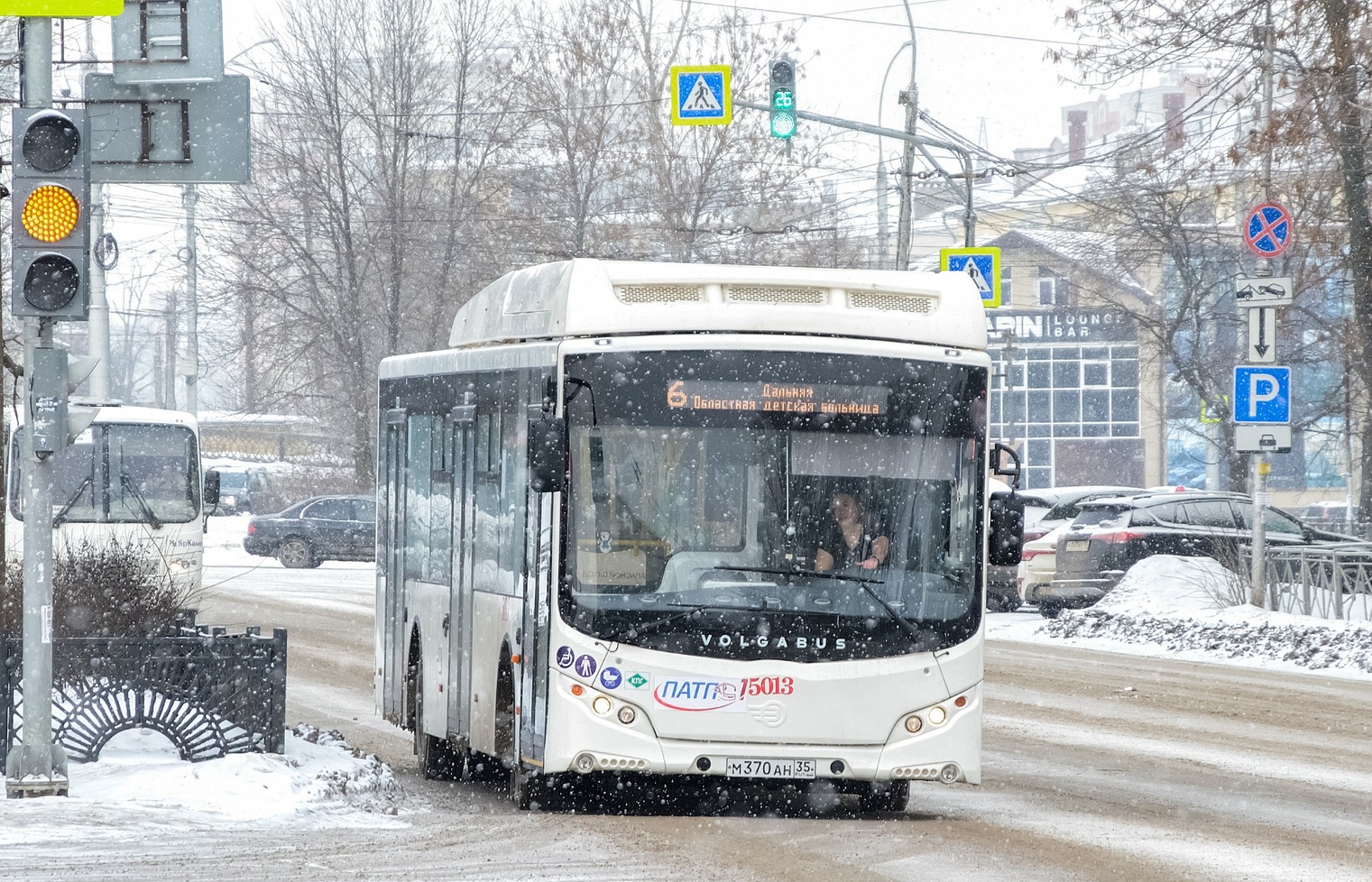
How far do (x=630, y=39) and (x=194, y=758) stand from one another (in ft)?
131

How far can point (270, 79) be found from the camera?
1767 inches

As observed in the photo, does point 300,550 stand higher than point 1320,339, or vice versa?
point 1320,339

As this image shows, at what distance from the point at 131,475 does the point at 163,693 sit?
44.4 ft

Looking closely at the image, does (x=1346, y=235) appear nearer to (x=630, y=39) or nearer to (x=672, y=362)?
(x=672, y=362)

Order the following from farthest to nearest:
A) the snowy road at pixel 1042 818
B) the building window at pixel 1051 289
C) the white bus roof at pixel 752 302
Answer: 1. the building window at pixel 1051 289
2. the white bus roof at pixel 752 302
3. the snowy road at pixel 1042 818

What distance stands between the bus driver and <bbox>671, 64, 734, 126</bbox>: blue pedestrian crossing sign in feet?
54.8

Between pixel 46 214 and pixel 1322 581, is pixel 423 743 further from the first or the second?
pixel 1322 581

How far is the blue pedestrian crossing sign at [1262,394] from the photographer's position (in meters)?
21.6

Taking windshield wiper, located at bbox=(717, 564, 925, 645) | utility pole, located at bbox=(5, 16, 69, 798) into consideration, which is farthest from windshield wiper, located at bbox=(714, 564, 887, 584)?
utility pole, located at bbox=(5, 16, 69, 798)

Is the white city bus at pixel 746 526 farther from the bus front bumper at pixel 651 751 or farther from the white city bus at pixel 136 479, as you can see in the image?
the white city bus at pixel 136 479

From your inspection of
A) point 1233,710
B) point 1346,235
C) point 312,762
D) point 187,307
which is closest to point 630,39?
point 187,307

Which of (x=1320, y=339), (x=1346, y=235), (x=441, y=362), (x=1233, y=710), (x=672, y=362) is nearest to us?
(x=672, y=362)

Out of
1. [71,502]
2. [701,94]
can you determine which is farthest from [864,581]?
[701,94]

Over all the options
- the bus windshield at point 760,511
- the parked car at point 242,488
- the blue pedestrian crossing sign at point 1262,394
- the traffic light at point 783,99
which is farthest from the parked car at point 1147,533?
the parked car at point 242,488
